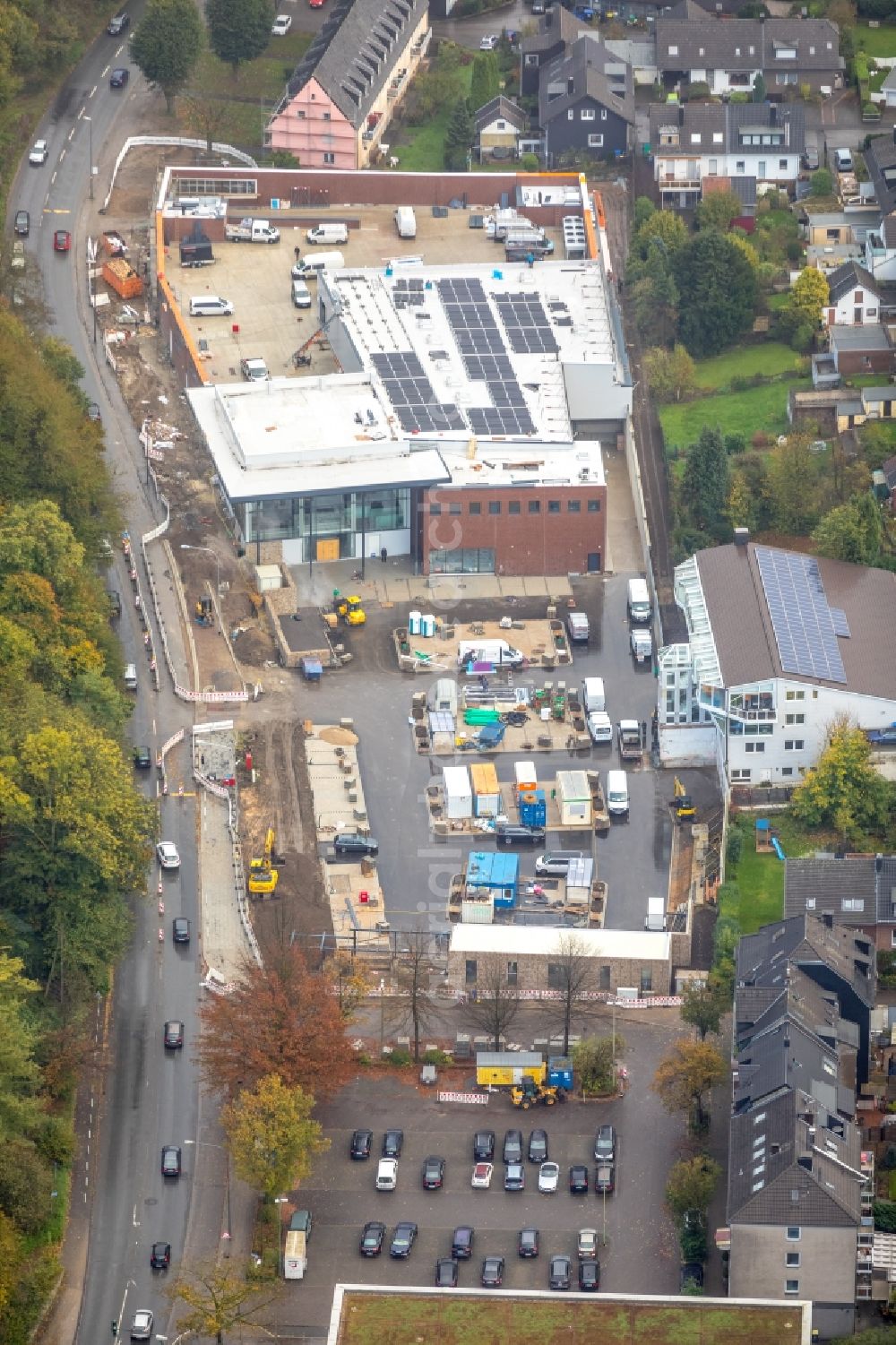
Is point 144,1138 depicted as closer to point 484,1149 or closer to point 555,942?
point 484,1149

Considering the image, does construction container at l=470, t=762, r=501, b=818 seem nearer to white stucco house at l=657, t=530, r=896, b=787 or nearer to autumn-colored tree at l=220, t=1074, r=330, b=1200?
white stucco house at l=657, t=530, r=896, b=787

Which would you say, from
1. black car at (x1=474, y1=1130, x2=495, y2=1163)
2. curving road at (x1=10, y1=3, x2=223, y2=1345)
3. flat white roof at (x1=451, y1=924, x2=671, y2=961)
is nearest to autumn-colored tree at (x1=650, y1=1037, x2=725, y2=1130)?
black car at (x1=474, y1=1130, x2=495, y2=1163)

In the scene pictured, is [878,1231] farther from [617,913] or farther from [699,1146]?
[617,913]

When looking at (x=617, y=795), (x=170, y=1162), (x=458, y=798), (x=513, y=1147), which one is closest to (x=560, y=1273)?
(x=513, y=1147)

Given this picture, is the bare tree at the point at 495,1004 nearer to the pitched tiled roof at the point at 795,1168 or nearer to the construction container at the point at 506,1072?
the construction container at the point at 506,1072

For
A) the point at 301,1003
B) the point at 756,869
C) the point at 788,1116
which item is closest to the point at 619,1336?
the point at 788,1116

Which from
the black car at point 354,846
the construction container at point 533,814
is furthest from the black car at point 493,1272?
the construction container at point 533,814
